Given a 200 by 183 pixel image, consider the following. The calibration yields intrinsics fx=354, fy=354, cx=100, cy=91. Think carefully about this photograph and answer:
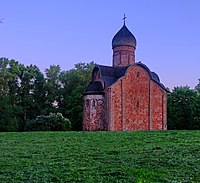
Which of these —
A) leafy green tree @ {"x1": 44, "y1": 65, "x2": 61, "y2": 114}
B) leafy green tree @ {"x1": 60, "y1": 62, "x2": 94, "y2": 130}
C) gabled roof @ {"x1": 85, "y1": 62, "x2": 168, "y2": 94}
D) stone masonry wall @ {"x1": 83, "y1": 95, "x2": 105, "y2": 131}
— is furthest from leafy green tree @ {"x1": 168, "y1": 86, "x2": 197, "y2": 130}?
leafy green tree @ {"x1": 44, "y1": 65, "x2": 61, "y2": 114}

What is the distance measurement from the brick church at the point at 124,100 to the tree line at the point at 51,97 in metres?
7.89

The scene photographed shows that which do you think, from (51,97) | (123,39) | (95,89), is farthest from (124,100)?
(51,97)

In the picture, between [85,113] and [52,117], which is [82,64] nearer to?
[85,113]

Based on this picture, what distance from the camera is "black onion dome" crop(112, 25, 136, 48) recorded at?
34.2m

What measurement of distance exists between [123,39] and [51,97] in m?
14.0

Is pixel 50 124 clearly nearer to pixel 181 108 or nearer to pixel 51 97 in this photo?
pixel 51 97

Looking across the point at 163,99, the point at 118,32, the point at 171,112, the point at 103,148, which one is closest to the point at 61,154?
the point at 103,148

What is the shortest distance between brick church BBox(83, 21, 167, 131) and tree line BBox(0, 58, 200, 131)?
7888mm

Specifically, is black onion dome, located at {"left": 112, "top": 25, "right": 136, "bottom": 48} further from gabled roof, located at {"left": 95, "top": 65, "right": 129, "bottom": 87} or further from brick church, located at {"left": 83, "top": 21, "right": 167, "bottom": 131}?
gabled roof, located at {"left": 95, "top": 65, "right": 129, "bottom": 87}

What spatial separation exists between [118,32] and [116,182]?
29.7 meters

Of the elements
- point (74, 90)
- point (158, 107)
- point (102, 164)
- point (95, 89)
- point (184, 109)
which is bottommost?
point (102, 164)

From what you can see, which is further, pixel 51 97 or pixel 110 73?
pixel 51 97

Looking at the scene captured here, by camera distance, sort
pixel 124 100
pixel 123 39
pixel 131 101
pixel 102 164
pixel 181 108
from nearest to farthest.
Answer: pixel 102 164
pixel 124 100
pixel 131 101
pixel 123 39
pixel 181 108

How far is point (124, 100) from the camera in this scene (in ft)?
101
